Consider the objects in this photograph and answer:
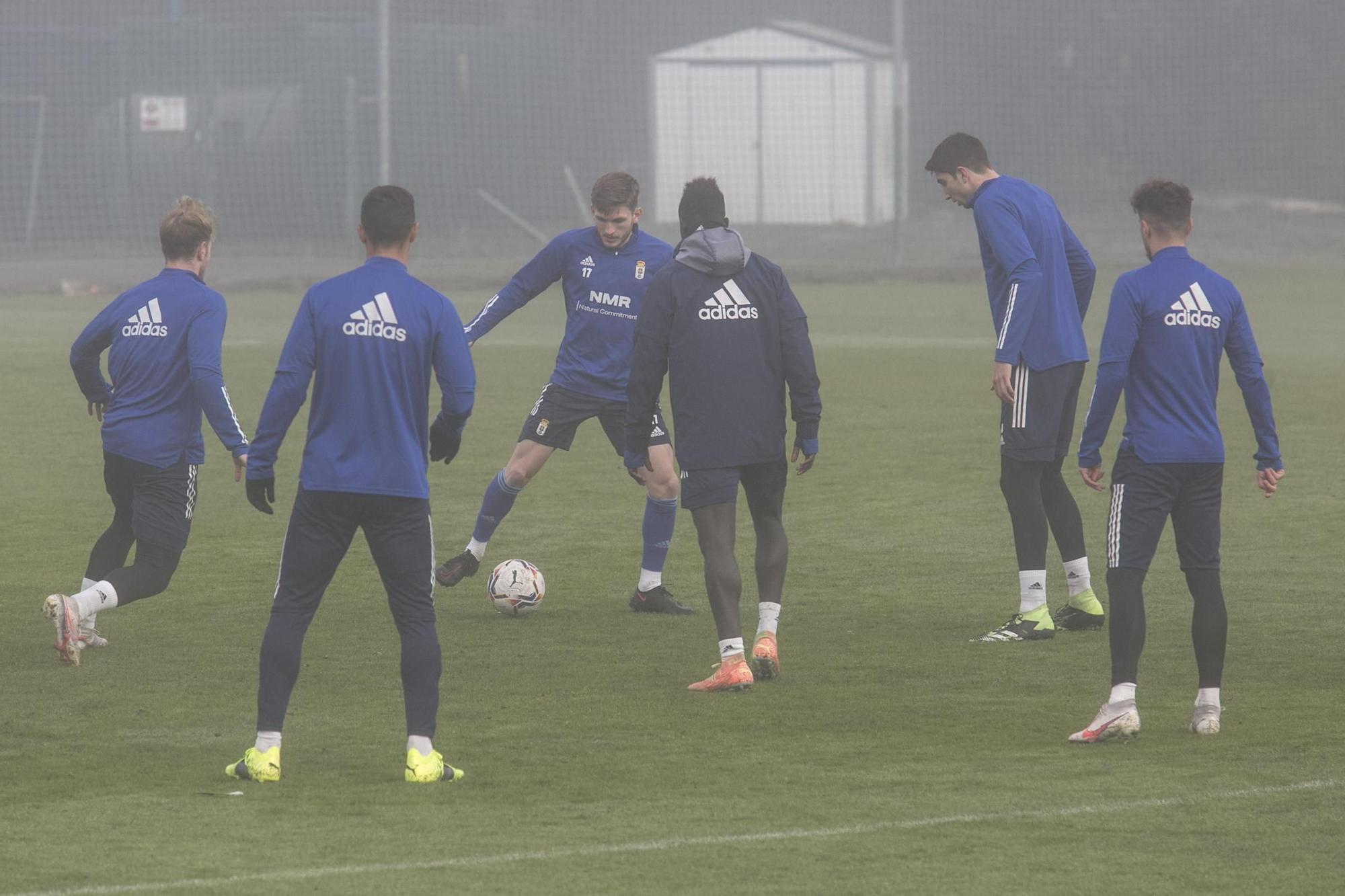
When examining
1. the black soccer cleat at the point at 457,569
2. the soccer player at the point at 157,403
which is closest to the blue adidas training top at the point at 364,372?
the soccer player at the point at 157,403

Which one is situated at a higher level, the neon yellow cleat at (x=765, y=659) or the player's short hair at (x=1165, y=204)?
the player's short hair at (x=1165, y=204)

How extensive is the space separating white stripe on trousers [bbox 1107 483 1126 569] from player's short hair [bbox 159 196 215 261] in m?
3.48

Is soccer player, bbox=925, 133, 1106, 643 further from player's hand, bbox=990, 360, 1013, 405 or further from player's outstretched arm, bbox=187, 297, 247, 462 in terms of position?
player's outstretched arm, bbox=187, 297, 247, 462

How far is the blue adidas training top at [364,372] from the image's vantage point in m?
5.61

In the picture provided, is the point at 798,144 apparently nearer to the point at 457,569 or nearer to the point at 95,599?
the point at 457,569

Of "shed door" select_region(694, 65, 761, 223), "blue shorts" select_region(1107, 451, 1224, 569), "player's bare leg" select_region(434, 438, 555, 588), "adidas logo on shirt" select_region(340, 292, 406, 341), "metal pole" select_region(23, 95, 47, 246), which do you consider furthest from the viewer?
"shed door" select_region(694, 65, 761, 223)

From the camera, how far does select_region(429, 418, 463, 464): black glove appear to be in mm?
5812

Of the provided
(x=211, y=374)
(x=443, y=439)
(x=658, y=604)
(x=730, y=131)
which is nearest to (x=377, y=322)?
(x=443, y=439)

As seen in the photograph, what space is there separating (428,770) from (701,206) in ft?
8.61

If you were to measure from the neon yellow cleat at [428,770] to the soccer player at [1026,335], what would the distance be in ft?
9.86

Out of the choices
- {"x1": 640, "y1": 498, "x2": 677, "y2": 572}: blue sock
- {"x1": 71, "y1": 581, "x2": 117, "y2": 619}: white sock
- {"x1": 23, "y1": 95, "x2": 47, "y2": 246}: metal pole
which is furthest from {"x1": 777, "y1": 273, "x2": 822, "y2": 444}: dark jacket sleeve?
{"x1": 23, "y1": 95, "x2": 47, "y2": 246}: metal pole

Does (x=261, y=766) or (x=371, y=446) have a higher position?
(x=371, y=446)

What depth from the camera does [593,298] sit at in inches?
355

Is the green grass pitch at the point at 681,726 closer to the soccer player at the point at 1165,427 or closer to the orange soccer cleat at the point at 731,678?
the orange soccer cleat at the point at 731,678
